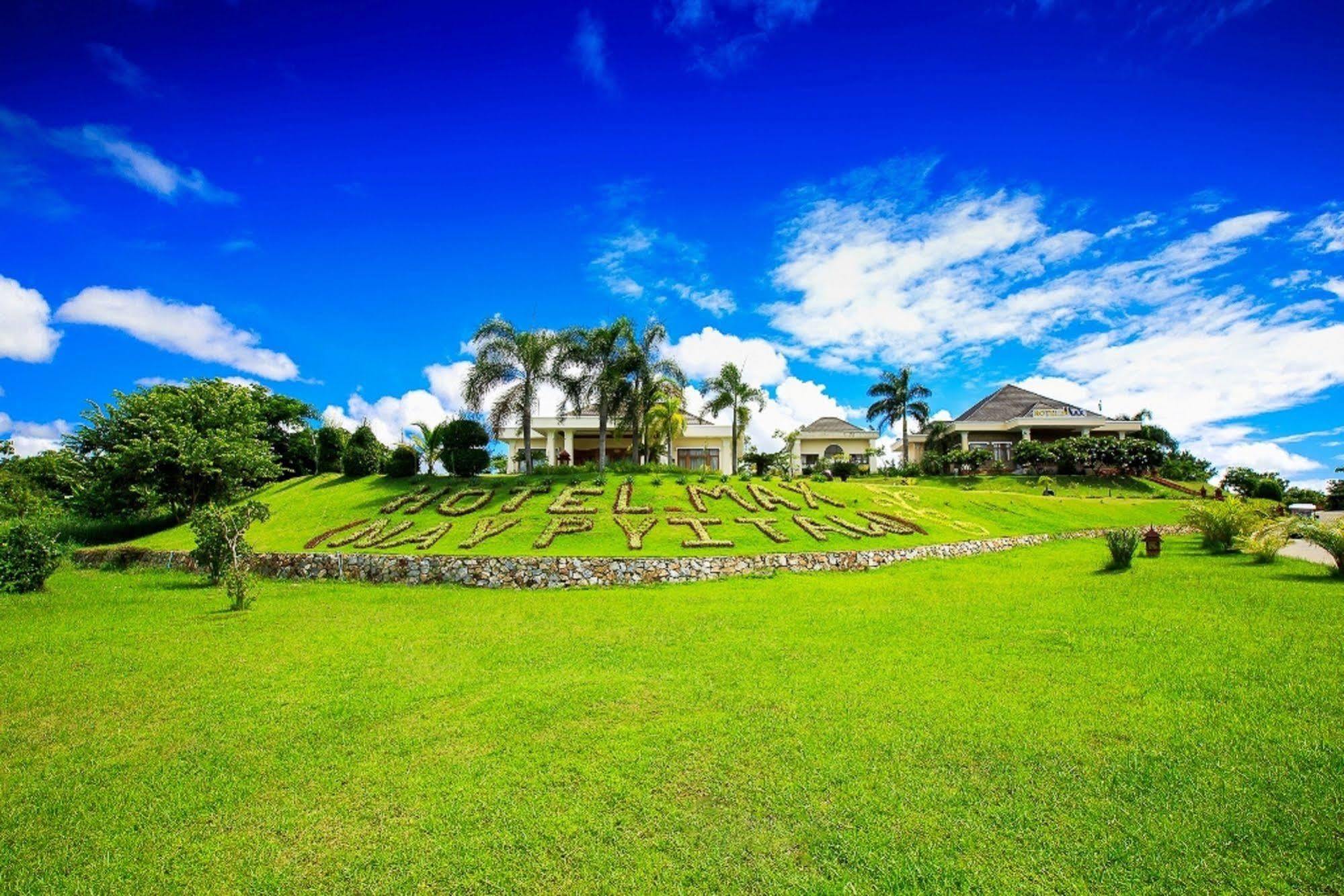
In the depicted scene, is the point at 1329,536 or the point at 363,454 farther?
the point at 363,454

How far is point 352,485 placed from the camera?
2995cm

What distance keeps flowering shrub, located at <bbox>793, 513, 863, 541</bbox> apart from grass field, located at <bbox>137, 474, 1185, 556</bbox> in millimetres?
265

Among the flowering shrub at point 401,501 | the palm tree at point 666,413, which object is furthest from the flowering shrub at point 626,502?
the flowering shrub at point 401,501

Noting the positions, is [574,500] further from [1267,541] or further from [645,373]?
[1267,541]

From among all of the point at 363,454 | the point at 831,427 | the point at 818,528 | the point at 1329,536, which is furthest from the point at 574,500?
the point at 831,427

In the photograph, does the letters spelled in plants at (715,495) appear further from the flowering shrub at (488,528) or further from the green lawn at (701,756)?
the green lawn at (701,756)

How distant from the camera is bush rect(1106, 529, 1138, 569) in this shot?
15.3m

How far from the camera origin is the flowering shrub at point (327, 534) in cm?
2169

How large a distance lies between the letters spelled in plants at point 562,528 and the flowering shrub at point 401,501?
750 centimetres

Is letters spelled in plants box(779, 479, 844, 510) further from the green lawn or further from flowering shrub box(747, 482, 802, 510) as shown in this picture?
the green lawn

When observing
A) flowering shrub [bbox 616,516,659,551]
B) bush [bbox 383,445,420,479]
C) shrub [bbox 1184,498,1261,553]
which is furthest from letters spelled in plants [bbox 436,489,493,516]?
shrub [bbox 1184,498,1261,553]

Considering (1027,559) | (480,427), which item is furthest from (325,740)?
(480,427)

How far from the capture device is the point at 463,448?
30953 mm

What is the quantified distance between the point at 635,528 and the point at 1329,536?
57.4 ft
